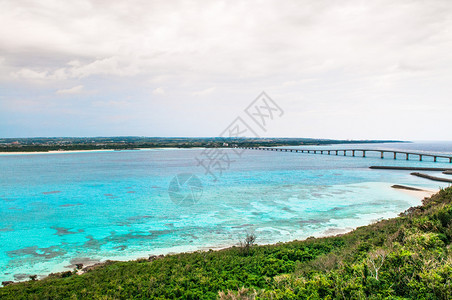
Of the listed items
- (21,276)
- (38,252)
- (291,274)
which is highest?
(291,274)

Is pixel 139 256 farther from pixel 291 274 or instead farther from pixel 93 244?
pixel 291 274

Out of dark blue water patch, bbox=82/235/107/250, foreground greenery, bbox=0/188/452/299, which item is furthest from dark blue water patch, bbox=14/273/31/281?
dark blue water patch, bbox=82/235/107/250

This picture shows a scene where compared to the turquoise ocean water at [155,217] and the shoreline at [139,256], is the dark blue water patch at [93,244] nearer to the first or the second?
the turquoise ocean water at [155,217]

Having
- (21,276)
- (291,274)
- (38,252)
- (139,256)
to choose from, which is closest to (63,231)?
(38,252)

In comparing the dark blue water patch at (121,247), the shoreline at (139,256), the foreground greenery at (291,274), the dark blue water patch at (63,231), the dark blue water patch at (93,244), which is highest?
the foreground greenery at (291,274)

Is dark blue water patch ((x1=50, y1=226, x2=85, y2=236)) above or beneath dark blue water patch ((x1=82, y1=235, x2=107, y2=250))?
beneath

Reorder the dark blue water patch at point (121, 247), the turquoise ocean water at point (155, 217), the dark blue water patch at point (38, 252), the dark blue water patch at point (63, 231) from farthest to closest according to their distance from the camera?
the dark blue water patch at point (63, 231) → the dark blue water patch at point (121, 247) → the turquoise ocean water at point (155, 217) → the dark blue water patch at point (38, 252)

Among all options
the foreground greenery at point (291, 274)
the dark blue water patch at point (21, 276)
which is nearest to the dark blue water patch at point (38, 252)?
the dark blue water patch at point (21, 276)

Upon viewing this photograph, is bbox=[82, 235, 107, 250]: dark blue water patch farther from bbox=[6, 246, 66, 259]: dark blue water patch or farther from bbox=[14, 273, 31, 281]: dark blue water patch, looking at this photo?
bbox=[14, 273, 31, 281]: dark blue water patch

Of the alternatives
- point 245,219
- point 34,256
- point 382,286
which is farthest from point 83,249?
point 382,286
